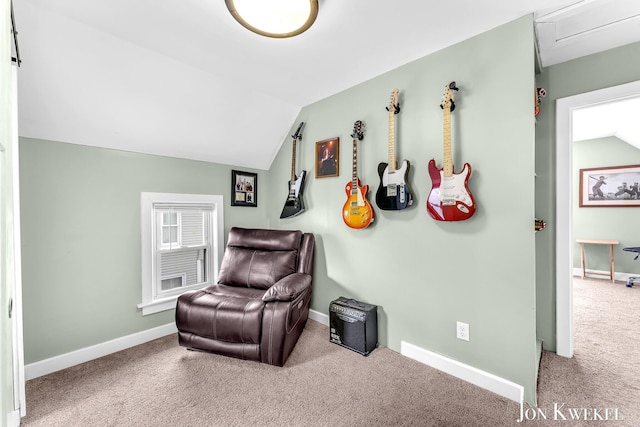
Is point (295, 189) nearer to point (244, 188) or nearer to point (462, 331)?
point (244, 188)

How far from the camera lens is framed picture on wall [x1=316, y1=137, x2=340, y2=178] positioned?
8.63 feet

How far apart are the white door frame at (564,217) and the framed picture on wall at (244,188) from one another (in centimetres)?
287

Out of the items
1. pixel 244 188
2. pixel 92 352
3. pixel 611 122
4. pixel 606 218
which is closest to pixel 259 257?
pixel 244 188

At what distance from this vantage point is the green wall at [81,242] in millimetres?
1944

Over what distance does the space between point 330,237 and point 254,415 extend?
1.55m

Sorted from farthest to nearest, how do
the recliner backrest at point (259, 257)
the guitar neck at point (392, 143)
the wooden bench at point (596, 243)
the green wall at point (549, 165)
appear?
the wooden bench at point (596, 243)
the recliner backrest at point (259, 257)
the guitar neck at point (392, 143)
the green wall at point (549, 165)

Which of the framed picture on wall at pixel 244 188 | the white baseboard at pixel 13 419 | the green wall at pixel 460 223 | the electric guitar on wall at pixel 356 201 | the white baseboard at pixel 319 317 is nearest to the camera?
the white baseboard at pixel 13 419

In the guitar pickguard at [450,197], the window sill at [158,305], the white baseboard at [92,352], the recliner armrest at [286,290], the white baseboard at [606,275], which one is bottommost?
the white baseboard at [92,352]

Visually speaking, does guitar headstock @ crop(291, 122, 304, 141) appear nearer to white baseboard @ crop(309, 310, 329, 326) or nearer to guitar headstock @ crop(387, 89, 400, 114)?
guitar headstock @ crop(387, 89, 400, 114)

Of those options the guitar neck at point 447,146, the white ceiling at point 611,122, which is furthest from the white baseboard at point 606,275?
the guitar neck at point 447,146

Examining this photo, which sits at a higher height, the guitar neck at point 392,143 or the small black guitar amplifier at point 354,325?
the guitar neck at point 392,143

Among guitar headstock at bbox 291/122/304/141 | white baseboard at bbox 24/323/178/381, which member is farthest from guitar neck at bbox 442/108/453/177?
white baseboard at bbox 24/323/178/381

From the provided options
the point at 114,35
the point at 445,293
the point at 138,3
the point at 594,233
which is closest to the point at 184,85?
the point at 114,35

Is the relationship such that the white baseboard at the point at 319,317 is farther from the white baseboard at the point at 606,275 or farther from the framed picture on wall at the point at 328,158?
the white baseboard at the point at 606,275
